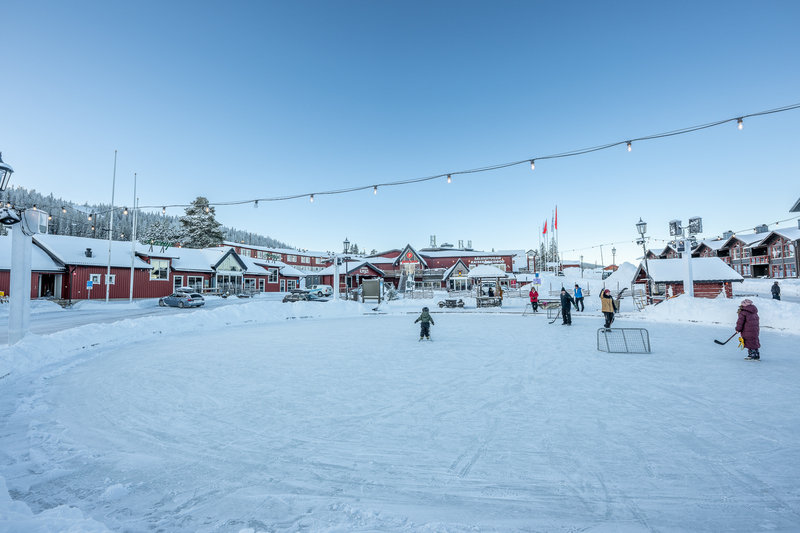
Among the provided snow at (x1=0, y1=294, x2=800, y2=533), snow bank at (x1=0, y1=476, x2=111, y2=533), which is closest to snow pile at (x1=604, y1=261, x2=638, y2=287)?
snow at (x1=0, y1=294, x2=800, y2=533)

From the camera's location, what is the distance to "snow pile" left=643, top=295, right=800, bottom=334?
48.7 feet

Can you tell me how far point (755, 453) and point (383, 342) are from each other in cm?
978

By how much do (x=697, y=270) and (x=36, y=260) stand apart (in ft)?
174

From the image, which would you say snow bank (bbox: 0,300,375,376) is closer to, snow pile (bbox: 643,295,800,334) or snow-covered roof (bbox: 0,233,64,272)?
snow-covered roof (bbox: 0,233,64,272)

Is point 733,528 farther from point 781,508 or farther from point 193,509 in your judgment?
point 193,509

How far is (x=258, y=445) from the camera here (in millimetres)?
4516

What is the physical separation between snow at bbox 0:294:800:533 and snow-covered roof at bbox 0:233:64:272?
1152 inches

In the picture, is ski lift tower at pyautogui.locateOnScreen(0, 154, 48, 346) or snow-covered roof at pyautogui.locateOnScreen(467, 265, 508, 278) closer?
ski lift tower at pyautogui.locateOnScreen(0, 154, 48, 346)

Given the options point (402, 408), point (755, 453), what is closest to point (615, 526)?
point (755, 453)

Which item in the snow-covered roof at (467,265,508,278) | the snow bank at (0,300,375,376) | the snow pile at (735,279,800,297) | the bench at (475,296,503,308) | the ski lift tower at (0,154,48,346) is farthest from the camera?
the snow-covered roof at (467,265,508,278)

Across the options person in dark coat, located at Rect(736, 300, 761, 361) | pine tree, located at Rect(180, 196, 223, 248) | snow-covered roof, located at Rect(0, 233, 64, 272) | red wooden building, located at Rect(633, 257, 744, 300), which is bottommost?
person in dark coat, located at Rect(736, 300, 761, 361)

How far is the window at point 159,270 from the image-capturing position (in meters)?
38.1

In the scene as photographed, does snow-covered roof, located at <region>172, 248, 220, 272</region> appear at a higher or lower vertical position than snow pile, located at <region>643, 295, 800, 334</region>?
higher

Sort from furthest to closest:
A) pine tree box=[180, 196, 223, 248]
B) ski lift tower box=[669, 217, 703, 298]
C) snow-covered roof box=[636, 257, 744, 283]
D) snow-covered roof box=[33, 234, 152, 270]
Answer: pine tree box=[180, 196, 223, 248], snow-covered roof box=[33, 234, 152, 270], snow-covered roof box=[636, 257, 744, 283], ski lift tower box=[669, 217, 703, 298]
